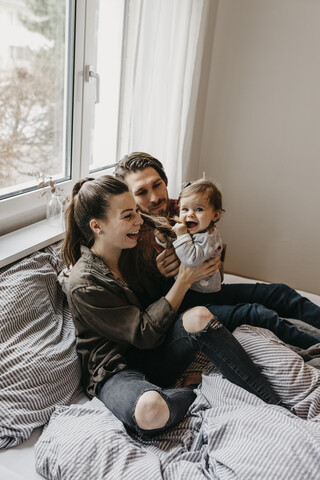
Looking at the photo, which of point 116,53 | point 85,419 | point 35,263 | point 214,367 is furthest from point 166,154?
point 85,419

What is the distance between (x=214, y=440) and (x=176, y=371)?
0.32 m

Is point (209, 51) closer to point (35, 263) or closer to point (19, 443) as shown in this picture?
point (35, 263)

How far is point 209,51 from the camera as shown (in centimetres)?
281

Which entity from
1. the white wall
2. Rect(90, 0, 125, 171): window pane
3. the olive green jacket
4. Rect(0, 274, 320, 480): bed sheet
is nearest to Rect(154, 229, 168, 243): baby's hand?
the olive green jacket

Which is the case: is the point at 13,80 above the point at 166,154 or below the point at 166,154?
above

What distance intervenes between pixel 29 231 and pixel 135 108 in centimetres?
86

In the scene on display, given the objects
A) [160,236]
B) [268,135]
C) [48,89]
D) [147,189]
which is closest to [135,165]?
[147,189]

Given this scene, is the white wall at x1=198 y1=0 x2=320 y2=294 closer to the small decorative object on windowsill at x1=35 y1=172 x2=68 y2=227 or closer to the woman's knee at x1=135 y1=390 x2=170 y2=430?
the small decorative object on windowsill at x1=35 y1=172 x2=68 y2=227

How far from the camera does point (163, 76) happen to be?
7.41 ft

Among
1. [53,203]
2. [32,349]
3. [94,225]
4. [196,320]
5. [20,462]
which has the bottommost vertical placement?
[20,462]

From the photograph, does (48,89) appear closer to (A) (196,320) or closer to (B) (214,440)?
(A) (196,320)

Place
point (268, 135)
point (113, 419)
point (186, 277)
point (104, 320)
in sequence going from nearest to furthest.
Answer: point (113, 419) < point (104, 320) < point (186, 277) < point (268, 135)

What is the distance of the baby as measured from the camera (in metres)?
1.50

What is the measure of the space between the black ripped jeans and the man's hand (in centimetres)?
21
